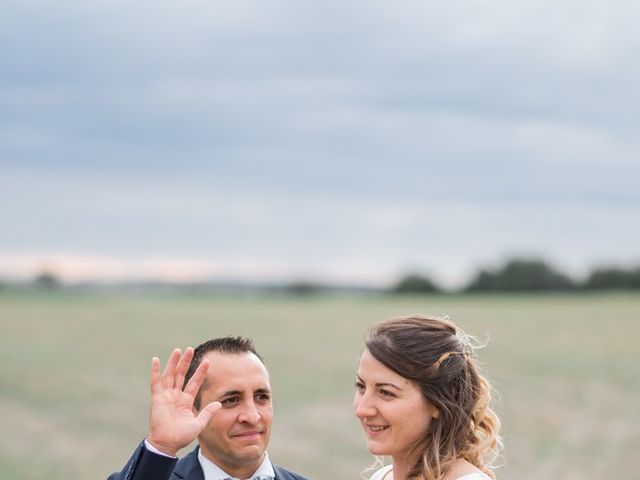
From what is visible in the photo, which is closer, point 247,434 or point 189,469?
point 247,434

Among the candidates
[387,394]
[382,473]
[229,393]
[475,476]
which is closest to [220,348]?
[229,393]

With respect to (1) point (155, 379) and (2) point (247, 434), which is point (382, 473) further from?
(1) point (155, 379)

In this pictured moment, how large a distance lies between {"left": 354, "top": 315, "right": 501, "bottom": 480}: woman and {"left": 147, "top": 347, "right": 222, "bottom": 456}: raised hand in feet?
2.14

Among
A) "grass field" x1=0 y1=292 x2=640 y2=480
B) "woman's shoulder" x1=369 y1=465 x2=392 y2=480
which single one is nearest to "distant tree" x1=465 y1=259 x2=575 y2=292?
"grass field" x1=0 y1=292 x2=640 y2=480

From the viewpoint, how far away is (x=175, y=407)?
4.10 metres

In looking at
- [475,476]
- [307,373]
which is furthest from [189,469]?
[307,373]

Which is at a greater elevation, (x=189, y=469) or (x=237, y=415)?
(x=237, y=415)

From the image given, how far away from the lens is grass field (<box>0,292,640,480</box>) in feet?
56.3

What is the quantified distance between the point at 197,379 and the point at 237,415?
25 cm

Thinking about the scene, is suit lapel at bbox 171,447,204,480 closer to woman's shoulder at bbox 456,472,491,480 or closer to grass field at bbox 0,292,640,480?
woman's shoulder at bbox 456,472,491,480

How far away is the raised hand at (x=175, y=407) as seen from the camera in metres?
4.00

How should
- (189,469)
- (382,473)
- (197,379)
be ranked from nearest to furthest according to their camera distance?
(197,379) < (189,469) < (382,473)

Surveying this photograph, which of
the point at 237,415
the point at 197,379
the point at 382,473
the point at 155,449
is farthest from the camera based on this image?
the point at 382,473

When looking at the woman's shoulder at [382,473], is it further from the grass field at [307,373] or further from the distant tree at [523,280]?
the distant tree at [523,280]
